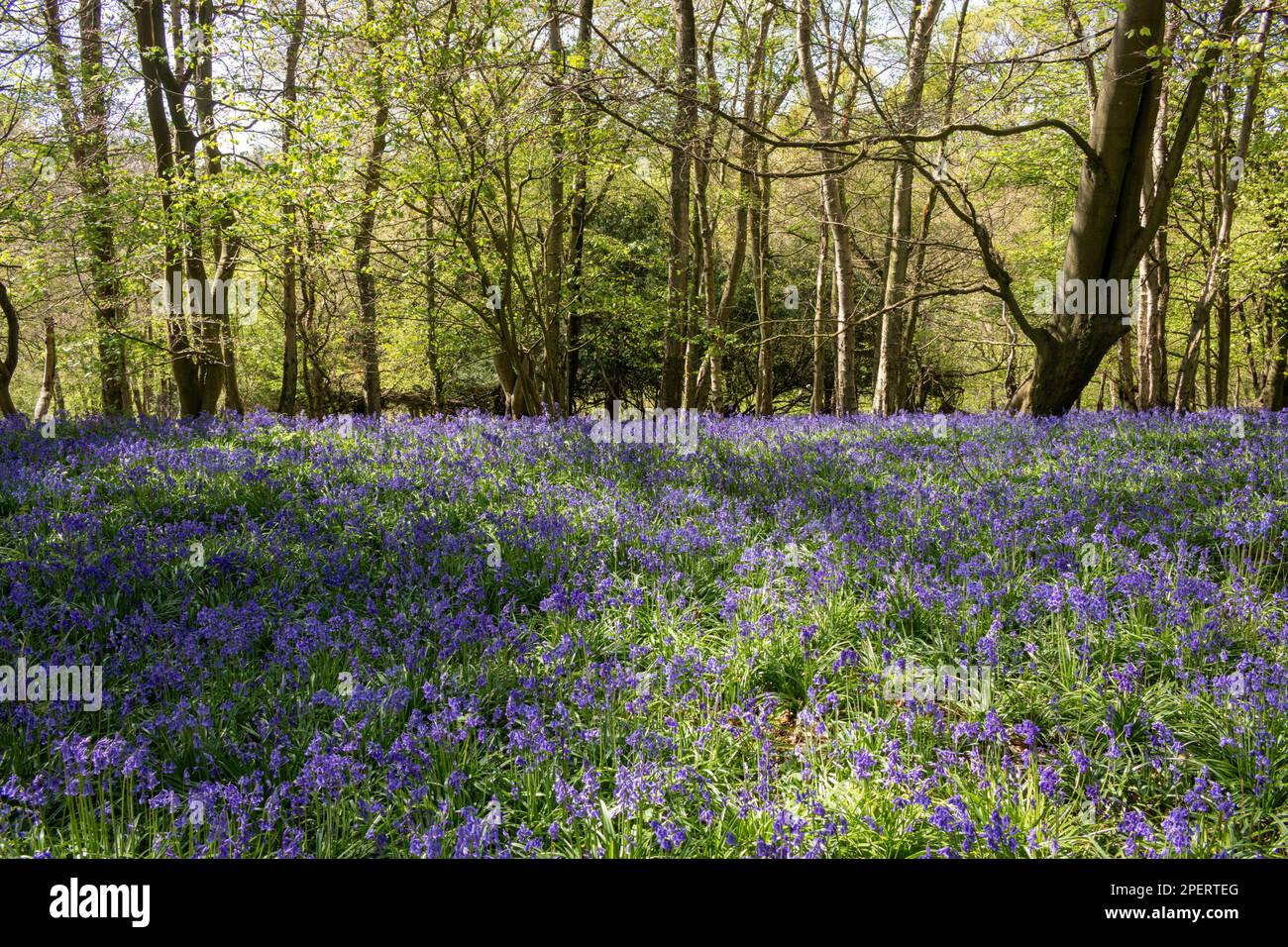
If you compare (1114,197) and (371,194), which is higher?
(371,194)

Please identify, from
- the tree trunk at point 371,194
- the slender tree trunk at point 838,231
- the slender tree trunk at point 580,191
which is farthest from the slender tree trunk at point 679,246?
the tree trunk at point 371,194

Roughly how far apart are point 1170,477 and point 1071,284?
184 inches

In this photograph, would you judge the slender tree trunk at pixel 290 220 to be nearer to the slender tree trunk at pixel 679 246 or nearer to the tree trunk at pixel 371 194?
the tree trunk at pixel 371 194

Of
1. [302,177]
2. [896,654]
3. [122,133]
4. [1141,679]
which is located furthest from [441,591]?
[122,133]

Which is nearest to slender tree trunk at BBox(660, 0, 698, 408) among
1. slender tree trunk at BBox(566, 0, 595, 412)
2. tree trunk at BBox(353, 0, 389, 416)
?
slender tree trunk at BBox(566, 0, 595, 412)

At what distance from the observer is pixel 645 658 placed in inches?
150

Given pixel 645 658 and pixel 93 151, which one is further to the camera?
pixel 93 151

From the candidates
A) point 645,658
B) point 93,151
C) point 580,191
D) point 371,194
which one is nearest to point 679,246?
point 580,191

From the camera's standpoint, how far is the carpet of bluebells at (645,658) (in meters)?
2.58

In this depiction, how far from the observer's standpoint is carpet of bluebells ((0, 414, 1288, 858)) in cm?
258

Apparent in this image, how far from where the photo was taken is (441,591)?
14.1 ft

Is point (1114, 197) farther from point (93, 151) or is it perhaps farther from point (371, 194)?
point (93, 151)

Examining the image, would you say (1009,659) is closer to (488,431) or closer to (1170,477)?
(1170,477)

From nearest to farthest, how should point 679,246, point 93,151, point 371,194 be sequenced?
point 371,194 → point 679,246 → point 93,151
